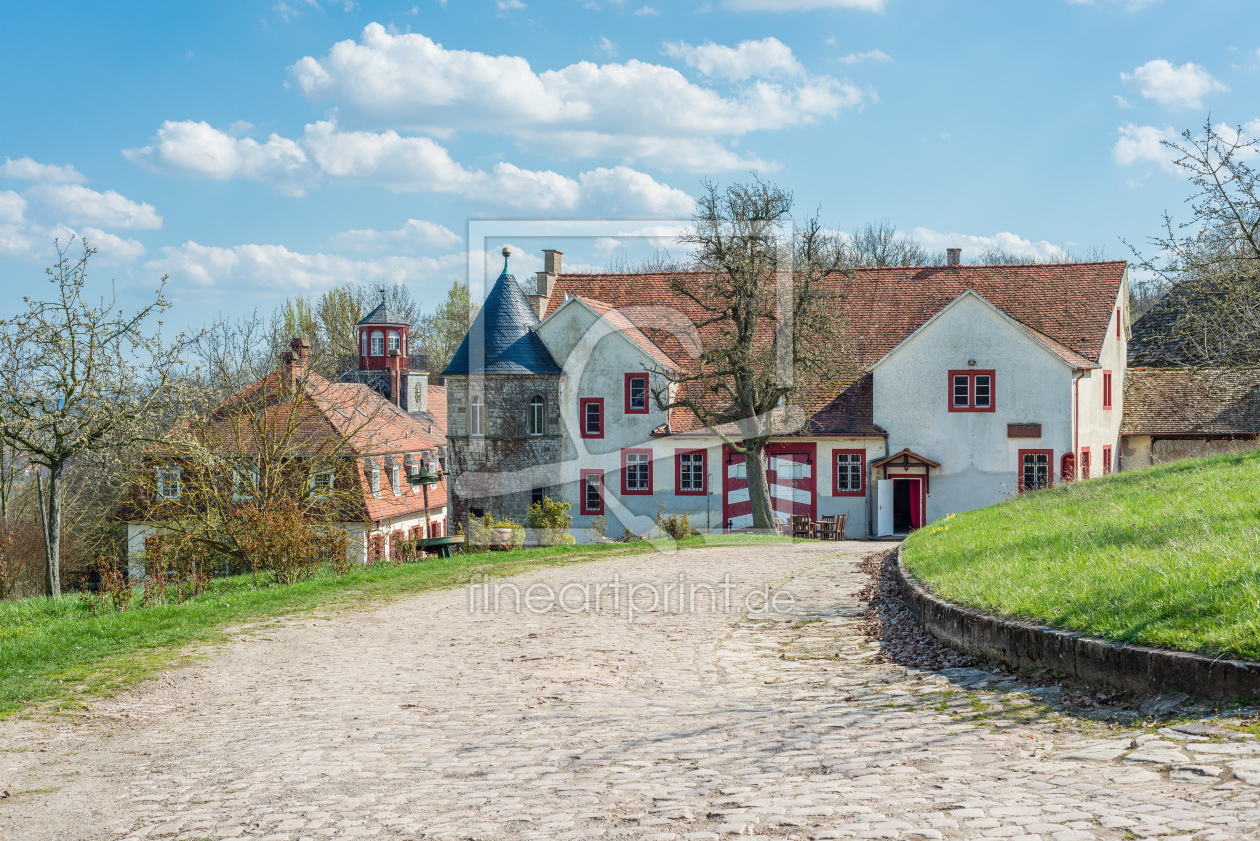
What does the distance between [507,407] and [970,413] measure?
48.8ft

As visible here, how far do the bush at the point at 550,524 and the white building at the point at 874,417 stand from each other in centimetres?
652

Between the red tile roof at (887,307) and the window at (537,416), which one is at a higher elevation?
the red tile roof at (887,307)

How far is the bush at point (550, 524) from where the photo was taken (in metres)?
26.1

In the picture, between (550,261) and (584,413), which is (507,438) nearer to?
(584,413)

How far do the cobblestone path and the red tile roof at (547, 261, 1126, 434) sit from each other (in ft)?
73.9

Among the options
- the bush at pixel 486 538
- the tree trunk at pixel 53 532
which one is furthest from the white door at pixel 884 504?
the tree trunk at pixel 53 532

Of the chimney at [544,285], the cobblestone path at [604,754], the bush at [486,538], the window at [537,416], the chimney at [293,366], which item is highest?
the chimney at [544,285]

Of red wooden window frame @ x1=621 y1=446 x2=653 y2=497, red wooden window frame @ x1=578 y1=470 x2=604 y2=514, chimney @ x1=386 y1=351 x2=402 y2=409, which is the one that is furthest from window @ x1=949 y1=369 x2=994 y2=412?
chimney @ x1=386 y1=351 x2=402 y2=409

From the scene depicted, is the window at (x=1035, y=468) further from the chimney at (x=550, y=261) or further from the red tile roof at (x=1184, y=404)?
the chimney at (x=550, y=261)

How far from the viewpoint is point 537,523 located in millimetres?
26453

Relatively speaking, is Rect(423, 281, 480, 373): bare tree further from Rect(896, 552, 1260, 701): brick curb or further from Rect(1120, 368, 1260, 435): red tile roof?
Rect(896, 552, 1260, 701): brick curb

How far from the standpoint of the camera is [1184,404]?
3516cm

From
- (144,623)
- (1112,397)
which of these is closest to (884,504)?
(1112,397)

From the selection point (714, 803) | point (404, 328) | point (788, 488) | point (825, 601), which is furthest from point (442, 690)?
point (404, 328)
